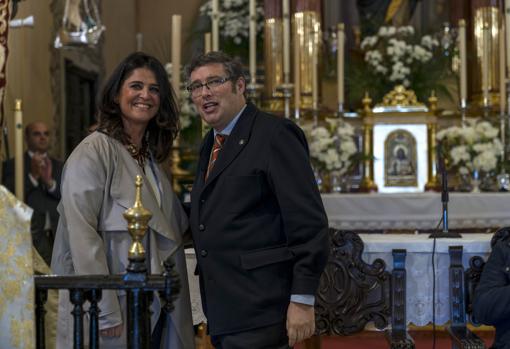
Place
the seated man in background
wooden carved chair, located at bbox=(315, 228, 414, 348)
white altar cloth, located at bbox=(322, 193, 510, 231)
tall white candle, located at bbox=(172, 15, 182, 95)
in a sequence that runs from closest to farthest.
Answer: the seated man in background
wooden carved chair, located at bbox=(315, 228, 414, 348)
tall white candle, located at bbox=(172, 15, 182, 95)
white altar cloth, located at bbox=(322, 193, 510, 231)

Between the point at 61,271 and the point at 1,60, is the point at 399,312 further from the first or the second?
the point at 1,60

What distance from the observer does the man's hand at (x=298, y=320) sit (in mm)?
2387

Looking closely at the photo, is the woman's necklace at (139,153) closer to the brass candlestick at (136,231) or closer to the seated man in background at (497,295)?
the brass candlestick at (136,231)

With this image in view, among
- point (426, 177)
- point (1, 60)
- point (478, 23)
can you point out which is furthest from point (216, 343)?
point (478, 23)

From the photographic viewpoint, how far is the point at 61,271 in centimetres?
253

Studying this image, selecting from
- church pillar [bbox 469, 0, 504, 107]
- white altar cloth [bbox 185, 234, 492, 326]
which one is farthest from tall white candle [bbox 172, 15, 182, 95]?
church pillar [bbox 469, 0, 504, 107]

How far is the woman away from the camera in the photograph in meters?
2.45

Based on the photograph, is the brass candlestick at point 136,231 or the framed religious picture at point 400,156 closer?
the brass candlestick at point 136,231

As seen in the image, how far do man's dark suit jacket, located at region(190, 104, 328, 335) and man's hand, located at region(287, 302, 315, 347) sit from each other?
5 centimetres

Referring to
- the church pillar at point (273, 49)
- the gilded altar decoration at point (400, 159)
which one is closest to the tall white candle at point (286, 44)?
the church pillar at point (273, 49)

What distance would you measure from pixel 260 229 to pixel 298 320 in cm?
29

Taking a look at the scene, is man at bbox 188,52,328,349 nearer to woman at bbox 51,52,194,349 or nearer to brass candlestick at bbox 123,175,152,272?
woman at bbox 51,52,194,349

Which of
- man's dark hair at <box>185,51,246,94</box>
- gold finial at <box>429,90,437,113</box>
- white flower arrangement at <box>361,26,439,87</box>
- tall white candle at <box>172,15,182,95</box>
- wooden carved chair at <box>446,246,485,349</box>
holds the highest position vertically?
white flower arrangement at <box>361,26,439,87</box>

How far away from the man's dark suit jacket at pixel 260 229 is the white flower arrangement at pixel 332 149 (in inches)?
133
